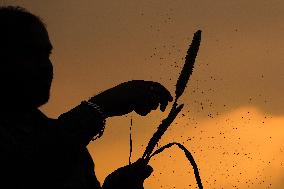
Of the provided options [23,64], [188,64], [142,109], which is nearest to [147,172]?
[142,109]

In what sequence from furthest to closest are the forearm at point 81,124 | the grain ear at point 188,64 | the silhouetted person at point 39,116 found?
the grain ear at point 188,64
the forearm at point 81,124
the silhouetted person at point 39,116

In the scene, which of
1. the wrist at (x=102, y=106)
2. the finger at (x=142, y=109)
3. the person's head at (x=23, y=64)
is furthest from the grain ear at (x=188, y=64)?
the person's head at (x=23, y=64)

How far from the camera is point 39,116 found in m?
4.11

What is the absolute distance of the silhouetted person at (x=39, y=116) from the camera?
3352 millimetres

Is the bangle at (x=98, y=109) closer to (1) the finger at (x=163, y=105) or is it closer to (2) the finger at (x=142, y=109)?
(2) the finger at (x=142, y=109)

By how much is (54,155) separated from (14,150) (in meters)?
0.23

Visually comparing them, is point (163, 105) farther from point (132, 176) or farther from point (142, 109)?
point (132, 176)

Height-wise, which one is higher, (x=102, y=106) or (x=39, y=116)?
(x=39, y=116)

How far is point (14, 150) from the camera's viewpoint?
3.37 metres

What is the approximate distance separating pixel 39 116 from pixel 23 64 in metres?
0.48

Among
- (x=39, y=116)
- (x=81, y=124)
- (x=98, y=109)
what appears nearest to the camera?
(x=81, y=124)

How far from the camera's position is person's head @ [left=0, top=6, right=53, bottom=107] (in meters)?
3.75

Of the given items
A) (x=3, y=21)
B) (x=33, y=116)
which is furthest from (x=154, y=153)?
(x=3, y=21)

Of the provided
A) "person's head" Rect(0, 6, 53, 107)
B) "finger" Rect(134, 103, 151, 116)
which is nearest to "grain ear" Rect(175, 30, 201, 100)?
"finger" Rect(134, 103, 151, 116)
